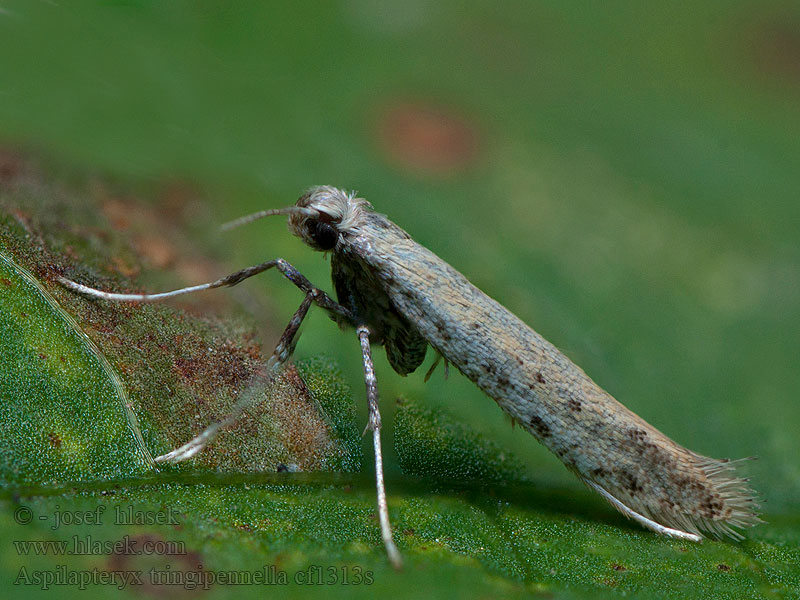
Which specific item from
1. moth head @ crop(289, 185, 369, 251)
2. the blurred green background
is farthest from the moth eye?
the blurred green background

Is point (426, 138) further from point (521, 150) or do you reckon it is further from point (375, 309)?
point (375, 309)

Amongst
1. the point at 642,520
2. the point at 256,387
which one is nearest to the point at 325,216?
the point at 256,387

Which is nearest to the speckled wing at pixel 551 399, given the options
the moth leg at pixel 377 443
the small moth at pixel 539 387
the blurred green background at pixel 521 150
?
the small moth at pixel 539 387

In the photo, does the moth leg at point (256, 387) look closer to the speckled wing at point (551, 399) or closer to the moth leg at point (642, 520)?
the speckled wing at point (551, 399)

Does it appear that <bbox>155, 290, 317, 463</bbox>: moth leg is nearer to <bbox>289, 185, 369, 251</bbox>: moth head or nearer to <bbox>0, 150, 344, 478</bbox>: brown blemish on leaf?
<bbox>0, 150, 344, 478</bbox>: brown blemish on leaf

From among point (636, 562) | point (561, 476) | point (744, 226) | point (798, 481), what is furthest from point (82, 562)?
point (744, 226)

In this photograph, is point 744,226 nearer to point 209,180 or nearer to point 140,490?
point 209,180
